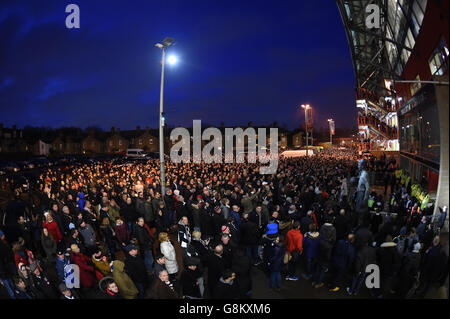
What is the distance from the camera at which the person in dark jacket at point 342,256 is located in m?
5.71

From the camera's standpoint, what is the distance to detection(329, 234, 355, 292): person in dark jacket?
5.71 meters

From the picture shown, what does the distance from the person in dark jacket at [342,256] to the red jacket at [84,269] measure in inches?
206

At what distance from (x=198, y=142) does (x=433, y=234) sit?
52766 millimetres

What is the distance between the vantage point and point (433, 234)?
622 centimetres

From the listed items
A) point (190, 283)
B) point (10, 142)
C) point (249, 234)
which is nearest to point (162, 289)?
point (190, 283)

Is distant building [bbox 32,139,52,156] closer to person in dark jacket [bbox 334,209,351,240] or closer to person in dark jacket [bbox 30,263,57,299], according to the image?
person in dark jacket [bbox 30,263,57,299]

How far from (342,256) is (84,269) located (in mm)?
5469

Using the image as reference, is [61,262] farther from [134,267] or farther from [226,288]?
[226,288]

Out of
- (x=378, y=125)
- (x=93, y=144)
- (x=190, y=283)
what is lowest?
(x=190, y=283)

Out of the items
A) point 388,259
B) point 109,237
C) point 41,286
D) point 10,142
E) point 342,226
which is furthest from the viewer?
point 10,142

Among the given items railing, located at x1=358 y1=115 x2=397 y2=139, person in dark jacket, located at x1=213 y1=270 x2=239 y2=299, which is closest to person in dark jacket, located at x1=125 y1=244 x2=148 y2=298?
person in dark jacket, located at x1=213 y1=270 x2=239 y2=299

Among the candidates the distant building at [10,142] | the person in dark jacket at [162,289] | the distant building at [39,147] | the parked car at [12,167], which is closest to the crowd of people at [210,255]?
the person in dark jacket at [162,289]

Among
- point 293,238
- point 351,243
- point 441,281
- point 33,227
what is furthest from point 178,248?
point 441,281

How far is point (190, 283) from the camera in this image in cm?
482
